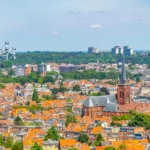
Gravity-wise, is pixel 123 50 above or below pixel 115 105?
above

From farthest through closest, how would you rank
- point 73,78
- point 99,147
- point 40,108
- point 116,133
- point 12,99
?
1. point 73,78
2. point 12,99
3. point 40,108
4. point 116,133
5. point 99,147

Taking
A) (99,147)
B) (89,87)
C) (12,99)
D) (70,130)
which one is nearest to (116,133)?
(70,130)

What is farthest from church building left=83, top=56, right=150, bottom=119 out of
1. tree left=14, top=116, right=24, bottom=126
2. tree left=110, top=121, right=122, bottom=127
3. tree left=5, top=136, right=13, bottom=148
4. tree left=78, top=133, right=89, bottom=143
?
tree left=5, top=136, right=13, bottom=148

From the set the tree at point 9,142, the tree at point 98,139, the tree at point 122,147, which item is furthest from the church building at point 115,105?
the tree at point 122,147

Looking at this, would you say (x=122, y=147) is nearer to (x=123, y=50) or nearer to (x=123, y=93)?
(x=123, y=93)

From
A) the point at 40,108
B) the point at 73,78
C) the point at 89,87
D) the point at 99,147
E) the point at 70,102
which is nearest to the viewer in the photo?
the point at 99,147

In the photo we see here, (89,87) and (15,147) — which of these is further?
(89,87)

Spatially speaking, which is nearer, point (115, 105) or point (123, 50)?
point (115, 105)

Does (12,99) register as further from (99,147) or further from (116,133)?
(99,147)

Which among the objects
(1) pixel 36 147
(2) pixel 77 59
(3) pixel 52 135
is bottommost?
(1) pixel 36 147

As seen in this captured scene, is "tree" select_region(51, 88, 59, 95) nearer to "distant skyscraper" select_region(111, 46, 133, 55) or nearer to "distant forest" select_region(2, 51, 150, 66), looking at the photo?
"distant forest" select_region(2, 51, 150, 66)

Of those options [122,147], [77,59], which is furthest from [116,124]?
[77,59]
